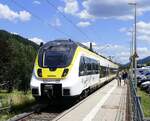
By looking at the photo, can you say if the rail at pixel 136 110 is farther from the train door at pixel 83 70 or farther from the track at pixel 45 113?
the train door at pixel 83 70

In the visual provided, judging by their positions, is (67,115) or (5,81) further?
(5,81)

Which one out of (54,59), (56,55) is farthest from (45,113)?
(56,55)

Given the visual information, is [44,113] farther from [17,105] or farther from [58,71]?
[17,105]

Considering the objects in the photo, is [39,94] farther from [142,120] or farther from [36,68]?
[142,120]

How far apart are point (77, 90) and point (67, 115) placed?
13.5 feet

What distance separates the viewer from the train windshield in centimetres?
2169

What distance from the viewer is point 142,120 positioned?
8961 mm

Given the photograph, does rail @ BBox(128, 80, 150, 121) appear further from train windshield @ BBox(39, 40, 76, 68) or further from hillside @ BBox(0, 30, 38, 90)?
hillside @ BBox(0, 30, 38, 90)

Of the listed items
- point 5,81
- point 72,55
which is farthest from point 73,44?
point 5,81

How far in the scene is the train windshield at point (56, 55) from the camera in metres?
21.7

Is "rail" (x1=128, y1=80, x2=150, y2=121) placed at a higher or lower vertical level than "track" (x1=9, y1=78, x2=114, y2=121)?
higher

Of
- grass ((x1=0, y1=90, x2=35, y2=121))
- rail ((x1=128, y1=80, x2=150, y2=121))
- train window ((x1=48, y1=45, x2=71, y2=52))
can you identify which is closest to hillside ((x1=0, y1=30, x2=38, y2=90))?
grass ((x1=0, y1=90, x2=35, y2=121))

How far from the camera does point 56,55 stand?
72.4 ft

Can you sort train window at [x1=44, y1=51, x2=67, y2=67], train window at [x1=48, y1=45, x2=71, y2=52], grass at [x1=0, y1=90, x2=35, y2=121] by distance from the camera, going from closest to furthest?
grass at [x1=0, y1=90, x2=35, y2=121] → train window at [x1=44, y1=51, x2=67, y2=67] → train window at [x1=48, y1=45, x2=71, y2=52]
